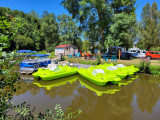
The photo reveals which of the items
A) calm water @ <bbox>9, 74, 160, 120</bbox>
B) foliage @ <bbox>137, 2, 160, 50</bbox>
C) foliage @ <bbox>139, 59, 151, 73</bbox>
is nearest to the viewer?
calm water @ <bbox>9, 74, 160, 120</bbox>

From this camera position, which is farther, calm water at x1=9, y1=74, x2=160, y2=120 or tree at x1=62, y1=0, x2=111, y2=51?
tree at x1=62, y1=0, x2=111, y2=51

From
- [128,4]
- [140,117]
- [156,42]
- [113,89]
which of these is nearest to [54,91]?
[113,89]

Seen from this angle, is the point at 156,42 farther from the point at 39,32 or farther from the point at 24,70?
the point at 39,32

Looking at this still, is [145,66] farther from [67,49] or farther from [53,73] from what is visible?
[67,49]

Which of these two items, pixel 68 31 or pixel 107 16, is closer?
pixel 107 16

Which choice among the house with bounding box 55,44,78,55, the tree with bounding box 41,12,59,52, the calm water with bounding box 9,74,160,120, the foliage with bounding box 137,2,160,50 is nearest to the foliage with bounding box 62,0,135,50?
the foliage with bounding box 137,2,160,50

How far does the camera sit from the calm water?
4598 mm

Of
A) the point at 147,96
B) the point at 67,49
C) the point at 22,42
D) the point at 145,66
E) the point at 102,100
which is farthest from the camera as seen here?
the point at 22,42

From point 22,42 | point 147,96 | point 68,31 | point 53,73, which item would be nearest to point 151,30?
point 147,96

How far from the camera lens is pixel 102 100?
576 cm

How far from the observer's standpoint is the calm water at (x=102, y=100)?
181 inches

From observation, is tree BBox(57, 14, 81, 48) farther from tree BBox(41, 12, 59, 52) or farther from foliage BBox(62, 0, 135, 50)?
foliage BBox(62, 0, 135, 50)

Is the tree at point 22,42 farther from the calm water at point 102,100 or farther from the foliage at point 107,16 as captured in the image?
the calm water at point 102,100

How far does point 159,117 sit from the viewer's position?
441 cm
